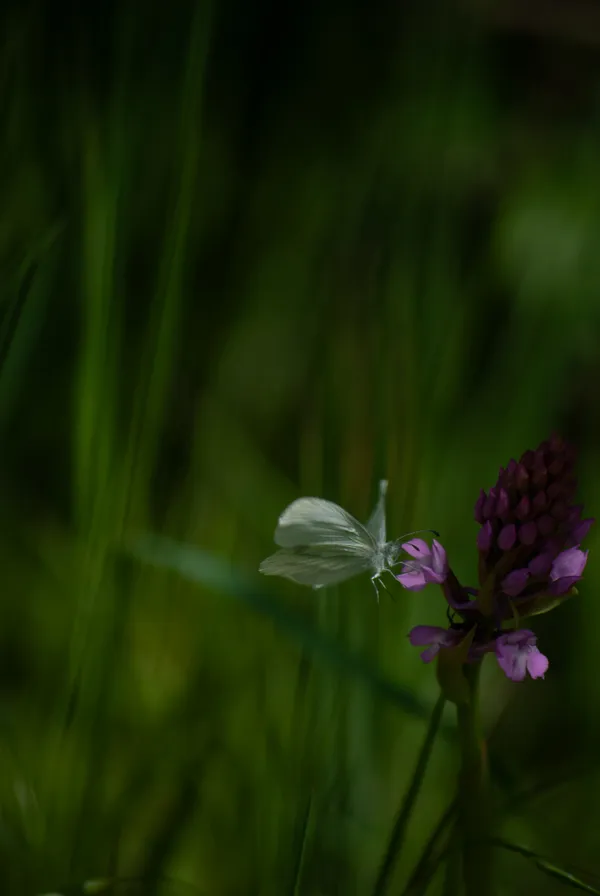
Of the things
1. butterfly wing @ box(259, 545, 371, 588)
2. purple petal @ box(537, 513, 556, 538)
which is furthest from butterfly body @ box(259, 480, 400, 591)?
purple petal @ box(537, 513, 556, 538)

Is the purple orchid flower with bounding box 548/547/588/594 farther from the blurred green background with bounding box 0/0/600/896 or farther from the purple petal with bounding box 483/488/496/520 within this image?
the blurred green background with bounding box 0/0/600/896

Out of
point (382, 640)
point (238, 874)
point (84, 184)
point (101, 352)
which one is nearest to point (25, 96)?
point (84, 184)

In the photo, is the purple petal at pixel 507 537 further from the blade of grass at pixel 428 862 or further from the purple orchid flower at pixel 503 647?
the blade of grass at pixel 428 862

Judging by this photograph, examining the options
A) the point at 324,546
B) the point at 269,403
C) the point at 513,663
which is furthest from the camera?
the point at 269,403

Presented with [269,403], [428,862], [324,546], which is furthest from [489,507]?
[269,403]

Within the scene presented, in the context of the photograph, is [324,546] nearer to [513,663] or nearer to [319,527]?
[319,527]

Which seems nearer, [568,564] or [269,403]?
[568,564]
